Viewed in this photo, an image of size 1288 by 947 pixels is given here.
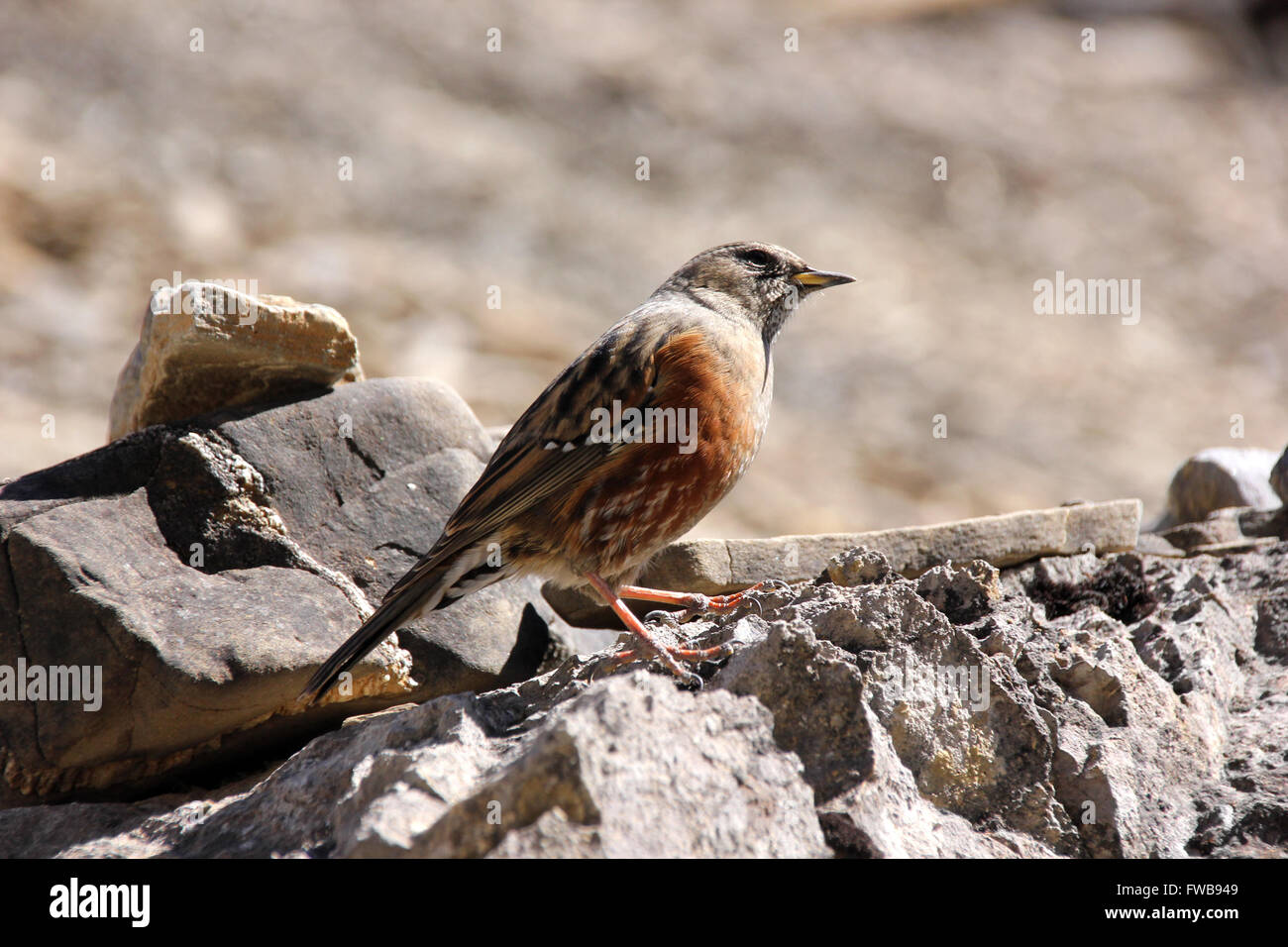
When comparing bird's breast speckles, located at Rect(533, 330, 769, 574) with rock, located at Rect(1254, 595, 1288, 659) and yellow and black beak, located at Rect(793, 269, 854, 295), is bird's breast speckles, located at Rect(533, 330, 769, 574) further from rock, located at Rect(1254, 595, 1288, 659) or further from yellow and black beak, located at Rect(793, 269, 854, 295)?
rock, located at Rect(1254, 595, 1288, 659)

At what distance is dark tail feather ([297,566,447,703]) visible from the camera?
14.6ft

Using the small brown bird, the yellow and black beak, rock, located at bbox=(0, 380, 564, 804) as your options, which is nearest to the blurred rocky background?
rock, located at bbox=(0, 380, 564, 804)

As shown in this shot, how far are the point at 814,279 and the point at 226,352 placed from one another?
10.2 feet

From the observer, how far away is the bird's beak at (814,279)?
245 inches

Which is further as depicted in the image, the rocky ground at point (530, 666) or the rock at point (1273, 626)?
the rock at point (1273, 626)

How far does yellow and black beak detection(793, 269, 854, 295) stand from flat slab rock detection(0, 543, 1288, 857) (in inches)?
80.6

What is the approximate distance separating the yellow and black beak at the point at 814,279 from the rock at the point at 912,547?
4.82 feet

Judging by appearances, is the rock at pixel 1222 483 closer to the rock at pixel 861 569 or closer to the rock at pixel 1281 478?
the rock at pixel 1281 478

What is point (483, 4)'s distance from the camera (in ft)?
69.6

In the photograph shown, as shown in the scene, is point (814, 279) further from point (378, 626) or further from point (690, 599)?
point (378, 626)

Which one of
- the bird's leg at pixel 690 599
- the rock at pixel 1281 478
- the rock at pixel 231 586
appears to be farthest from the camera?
the rock at pixel 1281 478

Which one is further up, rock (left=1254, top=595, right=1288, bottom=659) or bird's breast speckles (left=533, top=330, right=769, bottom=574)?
bird's breast speckles (left=533, top=330, right=769, bottom=574)

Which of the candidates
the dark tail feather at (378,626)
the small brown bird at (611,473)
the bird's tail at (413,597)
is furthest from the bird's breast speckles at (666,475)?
the dark tail feather at (378,626)
